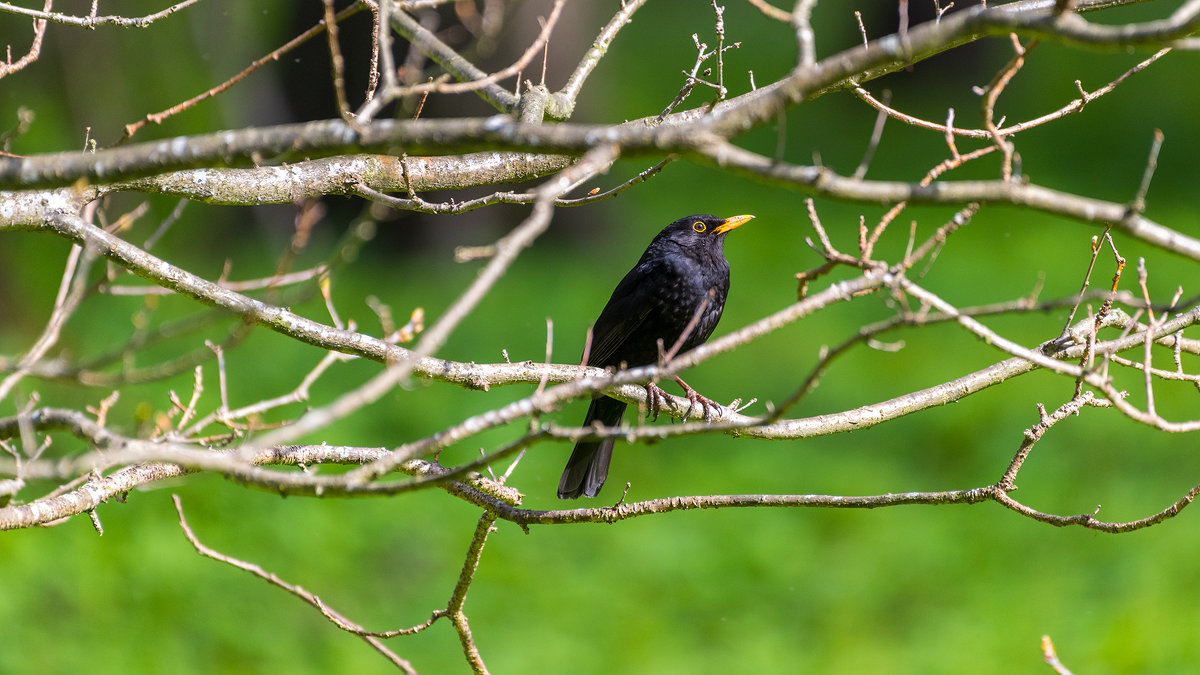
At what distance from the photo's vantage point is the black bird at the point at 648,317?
4660 mm

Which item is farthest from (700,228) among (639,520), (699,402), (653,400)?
(639,520)

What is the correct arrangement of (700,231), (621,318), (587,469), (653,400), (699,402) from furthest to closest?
(700,231) < (621,318) < (587,469) < (699,402) < (653,400)

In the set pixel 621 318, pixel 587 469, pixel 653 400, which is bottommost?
pixel 587 469

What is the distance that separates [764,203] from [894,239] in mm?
1761

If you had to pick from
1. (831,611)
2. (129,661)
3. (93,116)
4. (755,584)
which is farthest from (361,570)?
(93,116)

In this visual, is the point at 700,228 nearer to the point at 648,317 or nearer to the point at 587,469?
the point at 648,317

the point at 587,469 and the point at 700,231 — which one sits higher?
the point at 700,231

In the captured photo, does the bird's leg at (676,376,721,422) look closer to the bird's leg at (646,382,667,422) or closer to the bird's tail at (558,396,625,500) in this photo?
the bird's leg at (646,382,667,422)

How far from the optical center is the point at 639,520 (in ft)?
23.1

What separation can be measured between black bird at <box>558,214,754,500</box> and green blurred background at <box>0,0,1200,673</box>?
1772 mm

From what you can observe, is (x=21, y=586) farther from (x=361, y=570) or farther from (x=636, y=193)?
(x=636, y=193)

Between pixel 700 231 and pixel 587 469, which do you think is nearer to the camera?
pixel 587 469

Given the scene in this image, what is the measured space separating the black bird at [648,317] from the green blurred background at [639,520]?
177cm

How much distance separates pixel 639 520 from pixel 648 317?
248 cm
